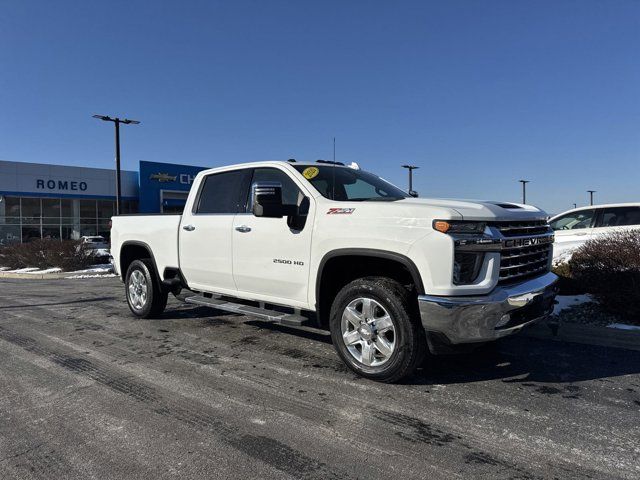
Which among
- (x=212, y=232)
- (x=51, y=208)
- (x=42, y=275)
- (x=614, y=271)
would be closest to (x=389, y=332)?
(x=212, y=232)

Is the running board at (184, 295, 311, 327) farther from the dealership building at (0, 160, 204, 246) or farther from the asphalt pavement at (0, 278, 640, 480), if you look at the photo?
the dealership building at (0, 160, 204, 246)

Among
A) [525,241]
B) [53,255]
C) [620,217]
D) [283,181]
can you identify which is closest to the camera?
[525,241]

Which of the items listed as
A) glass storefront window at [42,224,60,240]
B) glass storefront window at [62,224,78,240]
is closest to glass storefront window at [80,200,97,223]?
glass storefront window at [62,224,78,240]

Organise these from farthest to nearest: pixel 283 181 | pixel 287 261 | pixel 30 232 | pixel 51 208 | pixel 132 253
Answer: pixel 51 208 < pixel 30 232 < pixel 132 253 < pixel 283 181 < pixel 287 261

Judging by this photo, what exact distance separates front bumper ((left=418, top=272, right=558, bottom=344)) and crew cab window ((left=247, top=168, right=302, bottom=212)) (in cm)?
186

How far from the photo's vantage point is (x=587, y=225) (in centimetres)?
1077

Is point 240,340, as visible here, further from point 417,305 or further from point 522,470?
point 522,470

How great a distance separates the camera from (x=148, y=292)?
694 cm

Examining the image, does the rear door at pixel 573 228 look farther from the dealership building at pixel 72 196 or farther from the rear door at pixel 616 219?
the dealership building at pixel 72 196

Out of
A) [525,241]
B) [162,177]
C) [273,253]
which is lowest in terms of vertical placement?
[273,253]

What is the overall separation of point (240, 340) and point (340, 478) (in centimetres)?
324

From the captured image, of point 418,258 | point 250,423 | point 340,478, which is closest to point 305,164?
point 418,258

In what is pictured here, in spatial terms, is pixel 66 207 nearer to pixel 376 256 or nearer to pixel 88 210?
pixel 88 210

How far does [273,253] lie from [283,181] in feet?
2.70
